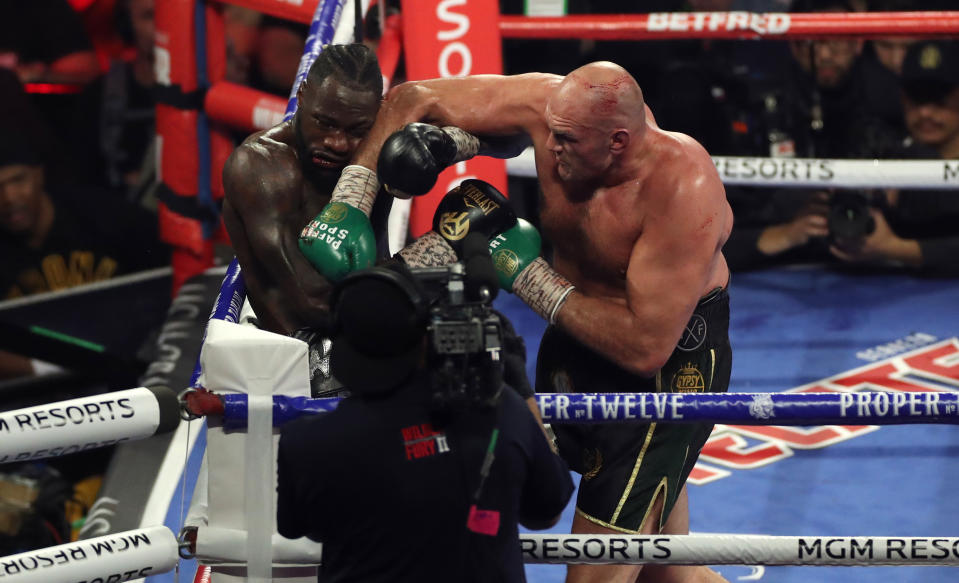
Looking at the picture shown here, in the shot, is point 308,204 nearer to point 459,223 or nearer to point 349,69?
point 349,69

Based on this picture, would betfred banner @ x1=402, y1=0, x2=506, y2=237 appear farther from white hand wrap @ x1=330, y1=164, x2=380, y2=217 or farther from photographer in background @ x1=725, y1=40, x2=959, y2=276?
photographer in background @ x1=725, y1=40, x2=959, y2=276

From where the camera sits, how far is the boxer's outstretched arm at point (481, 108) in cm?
234

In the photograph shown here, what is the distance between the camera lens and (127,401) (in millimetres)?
1643

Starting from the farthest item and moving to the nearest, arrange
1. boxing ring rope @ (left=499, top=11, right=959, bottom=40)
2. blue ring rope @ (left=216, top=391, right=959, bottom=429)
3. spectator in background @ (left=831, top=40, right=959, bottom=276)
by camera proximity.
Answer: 1. spectator in background @ (left=831, top=40, right=959, bottom=276)
2. boxing ring rope @ (left=499, top=11, right=959, bottom=40)
3. blue ring rope @ (left=216, top=391, right=959, bottom=429)

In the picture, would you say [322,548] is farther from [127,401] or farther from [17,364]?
[17,364]

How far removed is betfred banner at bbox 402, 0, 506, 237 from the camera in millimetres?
3406

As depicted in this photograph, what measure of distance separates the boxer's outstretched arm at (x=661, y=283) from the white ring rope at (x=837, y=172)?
1.32 metres

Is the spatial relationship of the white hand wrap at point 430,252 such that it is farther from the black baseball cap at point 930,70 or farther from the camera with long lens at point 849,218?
the black baseball cap at point 930,70

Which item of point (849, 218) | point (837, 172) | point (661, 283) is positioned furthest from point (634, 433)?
point (849, 218)

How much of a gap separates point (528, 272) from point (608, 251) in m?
0.18

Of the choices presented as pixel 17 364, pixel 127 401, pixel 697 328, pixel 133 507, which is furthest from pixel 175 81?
pixel 127 401

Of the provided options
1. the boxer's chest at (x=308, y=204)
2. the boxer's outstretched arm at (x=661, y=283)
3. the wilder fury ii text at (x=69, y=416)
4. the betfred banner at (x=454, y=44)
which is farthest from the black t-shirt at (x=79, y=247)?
the wilder fury ii text at (x=69, y=416)

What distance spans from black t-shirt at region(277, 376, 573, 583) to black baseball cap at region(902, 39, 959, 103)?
126 inches

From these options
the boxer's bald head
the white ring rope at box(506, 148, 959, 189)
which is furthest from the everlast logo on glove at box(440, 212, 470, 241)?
the white ring rope at box(506, 148, 959, 189)
